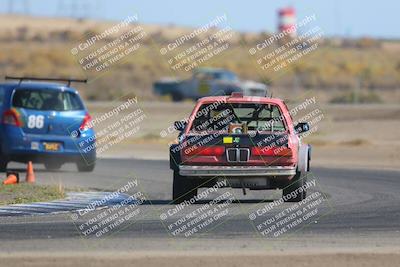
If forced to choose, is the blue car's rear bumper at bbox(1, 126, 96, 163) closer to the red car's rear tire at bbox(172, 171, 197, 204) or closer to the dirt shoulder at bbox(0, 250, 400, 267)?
the red car's rear tire at bbox(172, 171, 197, 204)

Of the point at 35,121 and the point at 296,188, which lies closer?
the point at 296,188

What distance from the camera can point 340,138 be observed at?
36219 millimetres

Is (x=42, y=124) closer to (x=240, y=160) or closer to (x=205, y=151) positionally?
(x=205, y=151)

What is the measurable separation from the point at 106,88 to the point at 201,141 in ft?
177

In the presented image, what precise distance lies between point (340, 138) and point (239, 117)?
18642 millimetres

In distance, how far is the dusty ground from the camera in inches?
1169

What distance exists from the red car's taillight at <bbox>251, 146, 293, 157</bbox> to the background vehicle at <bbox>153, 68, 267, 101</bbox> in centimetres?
3962

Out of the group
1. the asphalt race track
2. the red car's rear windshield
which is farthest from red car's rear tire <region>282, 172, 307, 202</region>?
the red car's rear windshield

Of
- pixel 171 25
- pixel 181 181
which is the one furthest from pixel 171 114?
pixel 171 25

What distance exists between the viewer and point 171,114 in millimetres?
47562

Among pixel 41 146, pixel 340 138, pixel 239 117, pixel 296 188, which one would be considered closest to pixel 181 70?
pixel 340 138

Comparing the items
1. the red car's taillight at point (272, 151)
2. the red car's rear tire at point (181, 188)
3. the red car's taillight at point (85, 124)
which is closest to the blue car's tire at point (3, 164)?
the red car's taillight at point (85, 124)

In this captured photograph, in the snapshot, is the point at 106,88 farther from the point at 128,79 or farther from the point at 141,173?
the point at 141,173

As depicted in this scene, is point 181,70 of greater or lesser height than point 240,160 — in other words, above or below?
below
